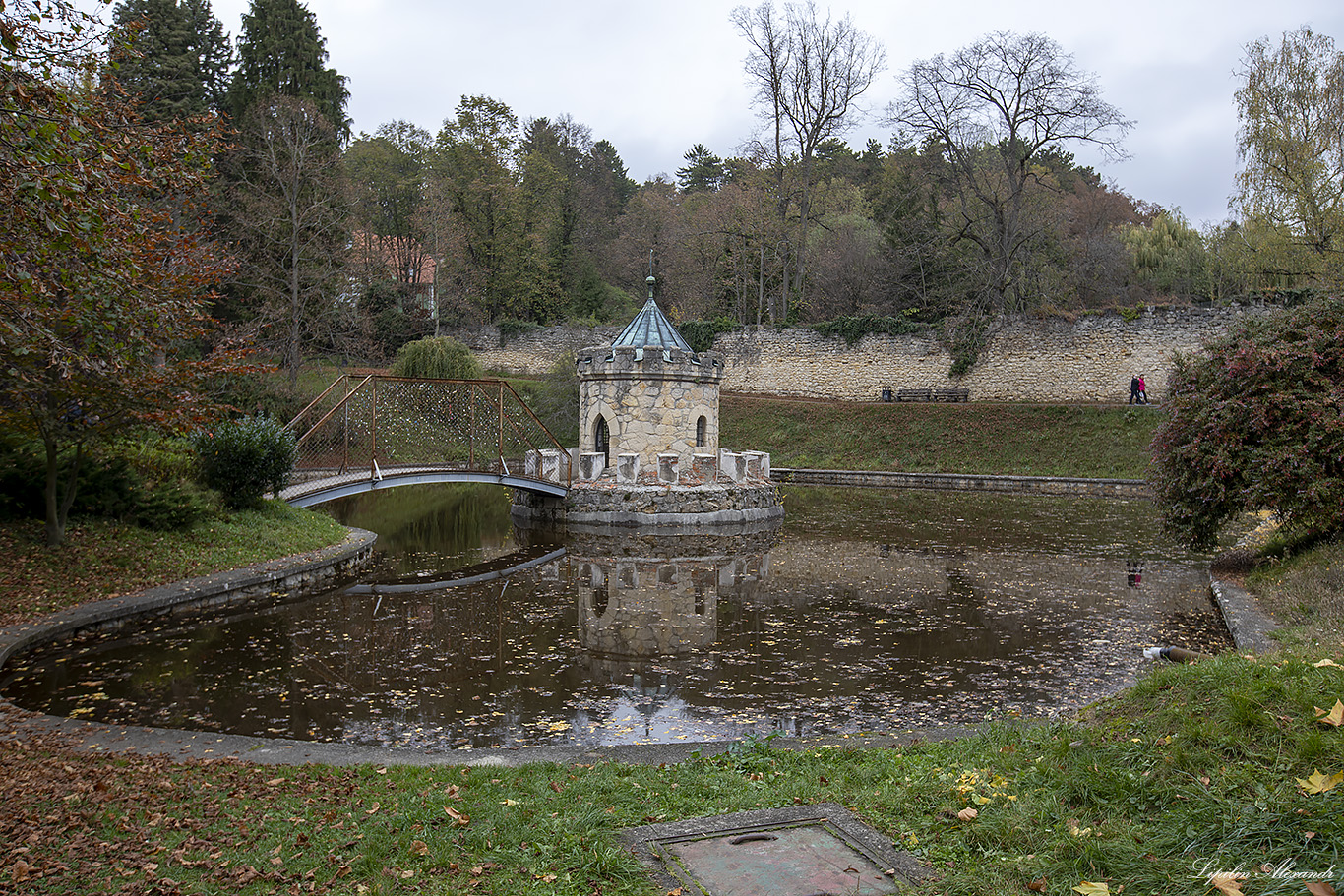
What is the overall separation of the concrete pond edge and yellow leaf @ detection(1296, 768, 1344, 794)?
2314mm

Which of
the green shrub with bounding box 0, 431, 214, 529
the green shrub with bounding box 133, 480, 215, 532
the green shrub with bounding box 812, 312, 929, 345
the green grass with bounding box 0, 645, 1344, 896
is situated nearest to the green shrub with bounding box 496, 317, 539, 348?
the green shrub with bounding box 812, 312, 929, 345

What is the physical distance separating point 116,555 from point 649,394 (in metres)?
10.6

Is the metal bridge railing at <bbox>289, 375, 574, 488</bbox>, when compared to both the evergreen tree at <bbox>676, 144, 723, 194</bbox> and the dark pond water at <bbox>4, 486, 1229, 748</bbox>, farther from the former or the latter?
the evergreen tree at <bbox>676, 144, 723, 194</bbox>

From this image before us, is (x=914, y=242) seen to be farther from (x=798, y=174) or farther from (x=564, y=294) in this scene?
(x=564, y=294)

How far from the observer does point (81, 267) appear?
7336 mm

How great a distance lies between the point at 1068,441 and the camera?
1037 inches

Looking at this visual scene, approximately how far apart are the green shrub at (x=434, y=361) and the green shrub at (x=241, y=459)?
15.9m

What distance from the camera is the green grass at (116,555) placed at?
29.0ft

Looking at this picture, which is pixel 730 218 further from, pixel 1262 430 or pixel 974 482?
pixel 1262 430

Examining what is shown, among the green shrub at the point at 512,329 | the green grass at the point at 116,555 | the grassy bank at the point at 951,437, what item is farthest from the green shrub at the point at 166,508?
the green shrub at the point at 512,329

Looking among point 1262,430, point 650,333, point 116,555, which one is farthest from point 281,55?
point 1262,430

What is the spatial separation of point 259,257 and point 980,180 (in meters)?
26.5

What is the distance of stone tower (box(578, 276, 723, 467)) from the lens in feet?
60.2

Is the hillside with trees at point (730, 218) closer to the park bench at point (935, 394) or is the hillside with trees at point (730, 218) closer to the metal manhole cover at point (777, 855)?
the park bench at point (935, 394)
